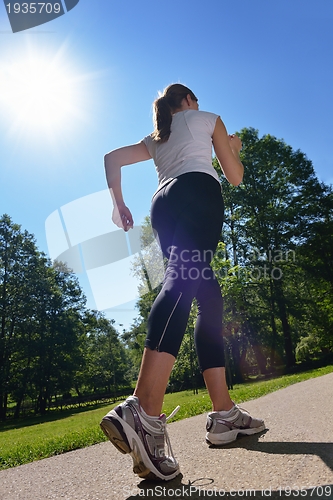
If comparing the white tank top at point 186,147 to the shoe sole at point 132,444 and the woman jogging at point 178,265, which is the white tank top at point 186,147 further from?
the shoe sole at point 132,444

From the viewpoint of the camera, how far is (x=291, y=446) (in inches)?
60.7

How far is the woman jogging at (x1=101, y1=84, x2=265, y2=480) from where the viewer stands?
128 cm

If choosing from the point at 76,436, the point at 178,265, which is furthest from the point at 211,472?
the point at 76,436

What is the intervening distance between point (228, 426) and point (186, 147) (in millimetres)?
1366

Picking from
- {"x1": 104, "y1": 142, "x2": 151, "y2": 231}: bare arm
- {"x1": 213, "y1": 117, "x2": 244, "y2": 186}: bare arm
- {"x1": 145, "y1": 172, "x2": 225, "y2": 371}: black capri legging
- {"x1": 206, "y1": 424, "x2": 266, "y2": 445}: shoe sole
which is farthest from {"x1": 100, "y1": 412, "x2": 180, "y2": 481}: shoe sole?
{"x1": 213, "y1": 117, "x2": 244, "y2": 186}: bare arm

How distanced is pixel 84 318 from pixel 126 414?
38.3 m

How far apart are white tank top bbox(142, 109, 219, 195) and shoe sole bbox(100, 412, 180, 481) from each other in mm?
1083

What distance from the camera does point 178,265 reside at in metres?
1.56

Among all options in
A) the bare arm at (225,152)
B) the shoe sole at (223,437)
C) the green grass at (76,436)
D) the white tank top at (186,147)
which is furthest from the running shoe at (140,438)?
the green grass at (76,436)

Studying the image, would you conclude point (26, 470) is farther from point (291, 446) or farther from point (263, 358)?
point (263, 358)

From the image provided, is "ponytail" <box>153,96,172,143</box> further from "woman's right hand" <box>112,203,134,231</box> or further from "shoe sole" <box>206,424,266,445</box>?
"shoe sole" <box>206,424,266,445</box>

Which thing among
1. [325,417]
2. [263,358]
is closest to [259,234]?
[263,358]

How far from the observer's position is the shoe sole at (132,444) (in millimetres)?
1219

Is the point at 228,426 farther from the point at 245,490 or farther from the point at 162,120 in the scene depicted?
the point at 162,120
